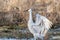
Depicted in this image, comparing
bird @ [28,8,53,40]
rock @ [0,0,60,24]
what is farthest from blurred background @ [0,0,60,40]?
bird @ [28,8,53,40]

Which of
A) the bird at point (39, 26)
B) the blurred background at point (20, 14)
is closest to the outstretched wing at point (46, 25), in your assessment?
the bird at point (39, 26)

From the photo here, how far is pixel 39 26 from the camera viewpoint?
3.79 m

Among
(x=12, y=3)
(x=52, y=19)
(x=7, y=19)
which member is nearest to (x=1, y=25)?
(x=7, y=19)

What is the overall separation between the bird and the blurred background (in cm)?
15

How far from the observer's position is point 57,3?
397cm

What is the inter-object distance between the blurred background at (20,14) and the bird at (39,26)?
15 cm

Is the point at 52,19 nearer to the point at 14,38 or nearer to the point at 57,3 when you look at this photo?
the point at 57,3

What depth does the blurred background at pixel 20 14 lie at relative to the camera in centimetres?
398

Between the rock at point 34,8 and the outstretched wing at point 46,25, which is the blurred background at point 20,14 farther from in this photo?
the outstretched wing at point 46,25

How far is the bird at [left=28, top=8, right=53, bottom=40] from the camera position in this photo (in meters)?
3.72

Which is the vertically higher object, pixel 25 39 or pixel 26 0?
pixel 26 0

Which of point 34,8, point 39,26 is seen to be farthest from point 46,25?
point 34,8

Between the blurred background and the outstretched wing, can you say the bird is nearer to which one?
the outstretched wing

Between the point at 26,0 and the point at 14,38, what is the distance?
0.66 m
